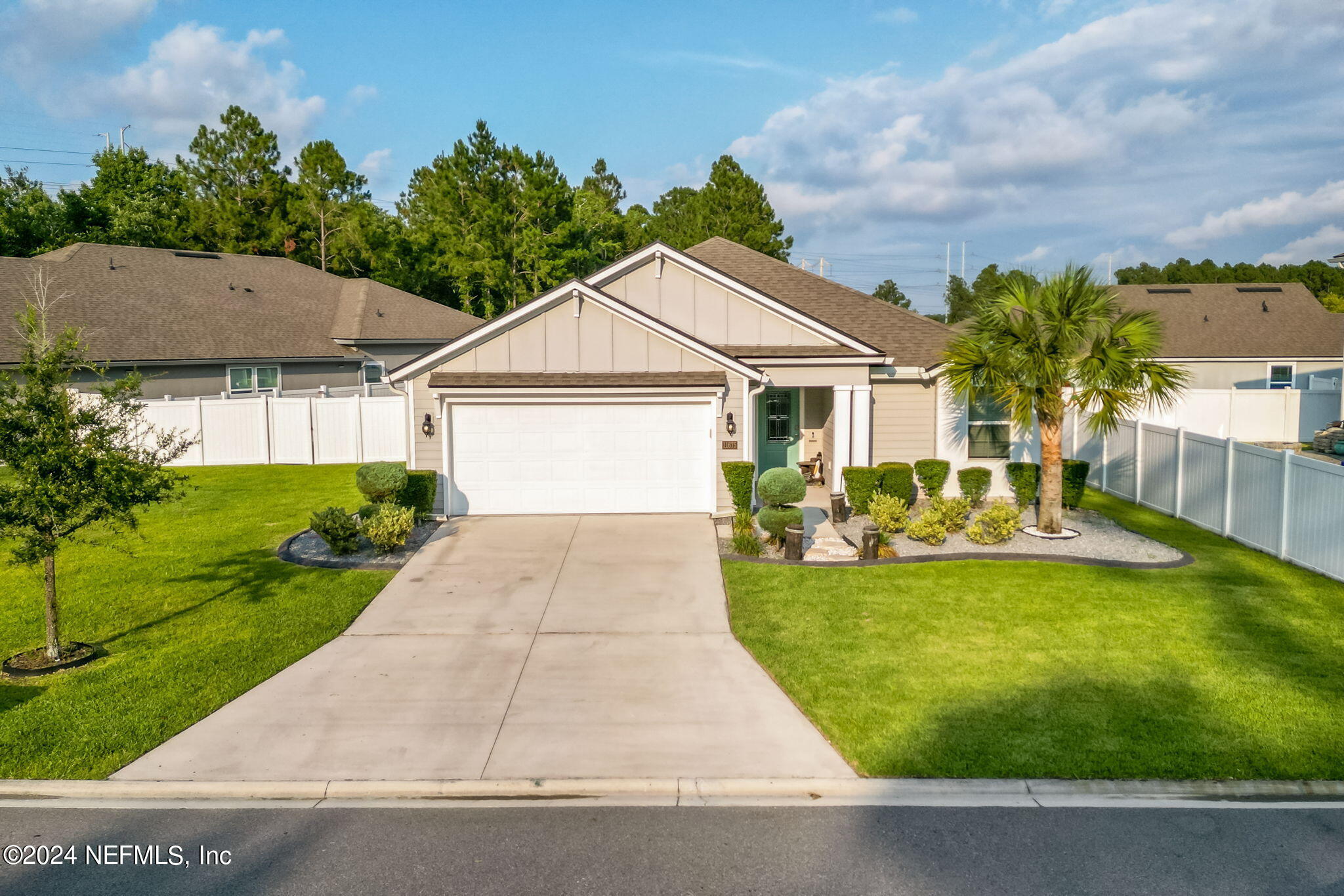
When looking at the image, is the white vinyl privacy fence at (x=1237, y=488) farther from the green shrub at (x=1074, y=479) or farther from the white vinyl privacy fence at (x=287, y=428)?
the white vinyl privacy fence at (x=287, y=428)

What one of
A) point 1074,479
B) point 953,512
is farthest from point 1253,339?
point 953,512

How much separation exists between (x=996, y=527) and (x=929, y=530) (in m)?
1.05

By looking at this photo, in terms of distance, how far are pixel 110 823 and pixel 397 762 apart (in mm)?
2023

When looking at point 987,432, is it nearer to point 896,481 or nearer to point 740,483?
point 896,481

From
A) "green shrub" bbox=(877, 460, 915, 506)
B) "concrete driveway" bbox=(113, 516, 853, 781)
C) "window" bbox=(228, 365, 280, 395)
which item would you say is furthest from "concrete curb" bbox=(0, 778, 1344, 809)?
"window" bbox=(228, 365, 280, 395)

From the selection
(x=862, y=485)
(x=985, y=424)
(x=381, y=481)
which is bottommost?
(x=862, y=485)

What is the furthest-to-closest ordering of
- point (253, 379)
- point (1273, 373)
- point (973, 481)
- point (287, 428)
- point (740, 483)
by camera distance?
point (1273, 373)
point (253, 379)
point (287, 428)
point (973, 481)
point (740, 483)

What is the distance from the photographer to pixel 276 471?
2206cm

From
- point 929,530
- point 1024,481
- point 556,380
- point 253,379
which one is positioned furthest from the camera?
point 253,379

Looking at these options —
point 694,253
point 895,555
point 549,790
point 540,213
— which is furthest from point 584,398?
point 540,213

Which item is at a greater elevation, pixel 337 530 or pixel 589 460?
pixel 589 460

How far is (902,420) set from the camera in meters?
18.2

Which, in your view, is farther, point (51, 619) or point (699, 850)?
point (51, 619)

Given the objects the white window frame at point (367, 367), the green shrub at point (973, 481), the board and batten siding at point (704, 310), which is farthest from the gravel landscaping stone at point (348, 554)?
the white window frame at point (367, 367)
